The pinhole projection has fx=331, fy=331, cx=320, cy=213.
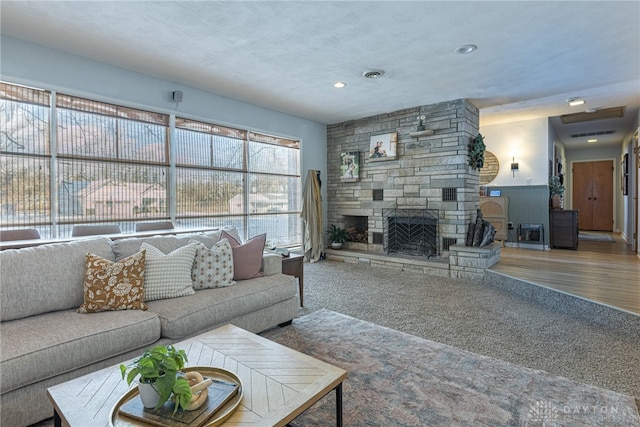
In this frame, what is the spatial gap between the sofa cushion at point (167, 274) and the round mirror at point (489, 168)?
6.20 metres

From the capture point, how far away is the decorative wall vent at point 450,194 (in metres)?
5.05

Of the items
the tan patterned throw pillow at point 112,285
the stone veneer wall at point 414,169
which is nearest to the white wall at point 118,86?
the stone veneer wall at point 414,169

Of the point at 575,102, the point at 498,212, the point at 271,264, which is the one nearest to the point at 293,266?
the point at 271,264

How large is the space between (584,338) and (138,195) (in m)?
4.72

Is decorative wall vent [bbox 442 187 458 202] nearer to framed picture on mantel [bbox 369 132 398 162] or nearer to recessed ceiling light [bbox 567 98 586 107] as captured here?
framed picture on mantel [bbox 369 132 398 162]

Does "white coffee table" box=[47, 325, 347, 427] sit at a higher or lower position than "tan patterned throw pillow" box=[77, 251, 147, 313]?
lower

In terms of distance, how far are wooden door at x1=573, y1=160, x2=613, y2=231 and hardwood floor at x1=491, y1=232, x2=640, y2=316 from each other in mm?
3577

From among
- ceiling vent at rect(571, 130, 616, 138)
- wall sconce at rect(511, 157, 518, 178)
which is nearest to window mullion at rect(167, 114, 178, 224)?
wall sconce at rect(511, 157, 518, 178)

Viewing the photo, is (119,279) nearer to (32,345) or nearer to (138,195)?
(32,345)

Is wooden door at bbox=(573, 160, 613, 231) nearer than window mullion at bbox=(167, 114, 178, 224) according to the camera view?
No

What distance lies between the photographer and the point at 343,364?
7.70 feet

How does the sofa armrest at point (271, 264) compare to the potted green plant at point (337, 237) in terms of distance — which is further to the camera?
the potted green plant at point (337, 237)

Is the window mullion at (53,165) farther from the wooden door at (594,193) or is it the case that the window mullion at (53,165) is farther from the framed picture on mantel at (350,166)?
the wooden door at (594,193)

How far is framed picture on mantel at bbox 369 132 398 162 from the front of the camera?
18.6 ft
